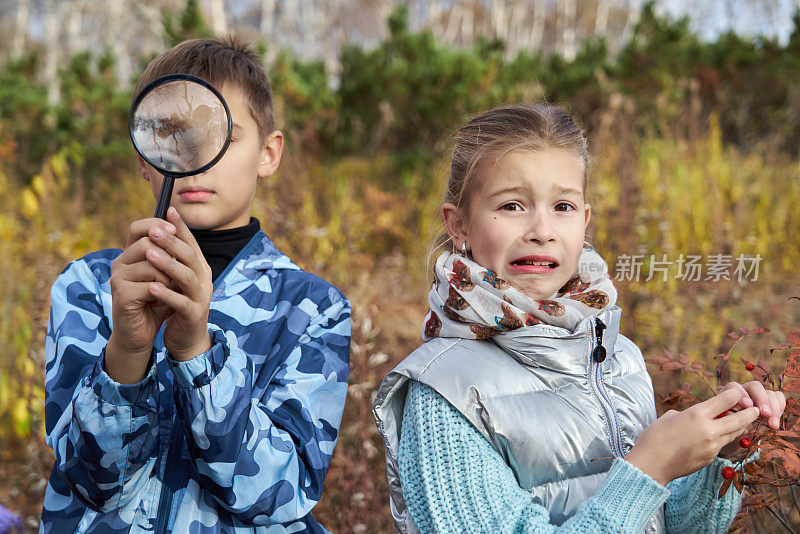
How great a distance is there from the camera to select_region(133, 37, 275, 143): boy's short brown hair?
172cm

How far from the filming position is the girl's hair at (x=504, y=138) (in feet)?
5.25

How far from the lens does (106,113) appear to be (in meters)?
8.51

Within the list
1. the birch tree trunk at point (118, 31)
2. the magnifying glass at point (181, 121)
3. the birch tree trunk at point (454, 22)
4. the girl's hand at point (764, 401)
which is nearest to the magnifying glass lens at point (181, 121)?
the magnifying glass at point (181, 121)

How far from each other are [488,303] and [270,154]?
758 mm

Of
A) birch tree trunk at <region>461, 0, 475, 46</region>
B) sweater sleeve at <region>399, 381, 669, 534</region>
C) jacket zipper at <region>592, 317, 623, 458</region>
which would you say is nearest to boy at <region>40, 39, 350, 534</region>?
sweater sleeve at <region>399, 381, 669, 534</region>

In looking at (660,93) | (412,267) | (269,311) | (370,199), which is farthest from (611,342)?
(660,93)

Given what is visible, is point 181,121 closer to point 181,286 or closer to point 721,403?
point 181,286

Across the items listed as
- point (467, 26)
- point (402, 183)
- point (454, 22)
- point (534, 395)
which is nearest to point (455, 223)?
point (534, 395)

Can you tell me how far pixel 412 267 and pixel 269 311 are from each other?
16.2ft

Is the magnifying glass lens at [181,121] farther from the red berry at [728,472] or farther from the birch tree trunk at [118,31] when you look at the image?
the birch tree trunk at [118,31]

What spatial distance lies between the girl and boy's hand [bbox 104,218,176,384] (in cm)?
47

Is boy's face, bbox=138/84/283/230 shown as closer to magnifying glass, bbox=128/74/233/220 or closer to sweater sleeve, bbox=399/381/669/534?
magnifying glass, bbox=128/74/233/220

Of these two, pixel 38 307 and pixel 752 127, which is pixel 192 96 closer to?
pixel 38 307

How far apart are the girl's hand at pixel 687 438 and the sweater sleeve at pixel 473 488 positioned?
38 mm
